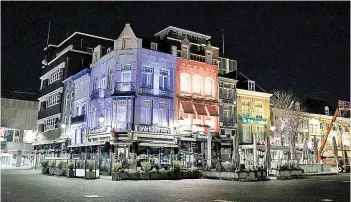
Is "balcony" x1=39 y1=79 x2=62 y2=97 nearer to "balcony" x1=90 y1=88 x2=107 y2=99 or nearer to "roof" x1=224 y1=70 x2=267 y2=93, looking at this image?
"balcony" x1=90 y1=88 x2=107 y2=99

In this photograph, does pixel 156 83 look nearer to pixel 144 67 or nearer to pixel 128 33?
pixel 144 67

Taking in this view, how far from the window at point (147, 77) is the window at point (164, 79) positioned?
133 cm

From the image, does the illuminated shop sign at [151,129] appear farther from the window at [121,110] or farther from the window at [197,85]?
the window at [197,85]

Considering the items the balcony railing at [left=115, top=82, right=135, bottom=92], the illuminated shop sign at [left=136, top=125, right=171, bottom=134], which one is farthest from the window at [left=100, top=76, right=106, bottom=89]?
the illuminated shop sign at [left=136, top=125, right=171, bottom=134]

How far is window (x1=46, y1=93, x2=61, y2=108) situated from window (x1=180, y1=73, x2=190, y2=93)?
63.8ft

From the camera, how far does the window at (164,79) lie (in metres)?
36.7

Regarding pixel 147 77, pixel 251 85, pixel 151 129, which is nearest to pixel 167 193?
pixel 151 129

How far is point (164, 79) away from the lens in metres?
36.9

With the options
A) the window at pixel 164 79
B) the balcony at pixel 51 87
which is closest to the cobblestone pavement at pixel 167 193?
the window at pixel 164 79

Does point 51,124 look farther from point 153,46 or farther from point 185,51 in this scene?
point 185,51

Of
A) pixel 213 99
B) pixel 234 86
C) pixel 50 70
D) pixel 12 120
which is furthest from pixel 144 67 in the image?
pixel 12 120

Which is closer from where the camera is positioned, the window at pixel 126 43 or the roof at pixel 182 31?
the window at pixel 126 43

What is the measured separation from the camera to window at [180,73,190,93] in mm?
38156

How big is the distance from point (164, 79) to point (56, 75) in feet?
68.2
